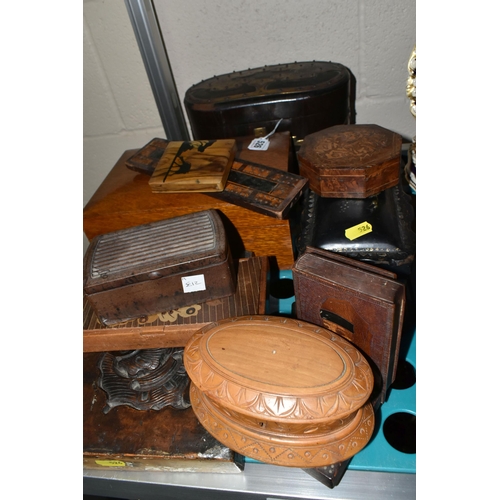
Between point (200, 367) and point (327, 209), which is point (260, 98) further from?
point (200, 367)

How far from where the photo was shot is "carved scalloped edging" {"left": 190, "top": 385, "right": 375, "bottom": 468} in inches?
27.4

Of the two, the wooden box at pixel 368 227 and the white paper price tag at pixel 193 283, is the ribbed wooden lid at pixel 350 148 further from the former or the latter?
the white paper price tag at pixel 193 283

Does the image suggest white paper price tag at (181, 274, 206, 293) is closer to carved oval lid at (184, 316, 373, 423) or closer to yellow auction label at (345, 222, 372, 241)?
carved oval lid at (184, 316, 373, 423)

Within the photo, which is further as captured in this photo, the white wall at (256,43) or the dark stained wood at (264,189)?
the white wall at (256,43)

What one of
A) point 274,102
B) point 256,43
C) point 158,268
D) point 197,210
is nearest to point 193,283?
Result: point 158,268

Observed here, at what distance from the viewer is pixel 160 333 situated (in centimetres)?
98

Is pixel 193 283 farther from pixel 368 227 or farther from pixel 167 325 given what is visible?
pixel 368 227

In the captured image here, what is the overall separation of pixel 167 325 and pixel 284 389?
0.41m

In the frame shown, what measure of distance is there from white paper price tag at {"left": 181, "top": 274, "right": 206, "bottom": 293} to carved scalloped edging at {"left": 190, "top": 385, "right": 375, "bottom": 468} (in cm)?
33

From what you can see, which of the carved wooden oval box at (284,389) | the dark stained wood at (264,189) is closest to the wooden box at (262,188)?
the dark stained wood at (264,189)

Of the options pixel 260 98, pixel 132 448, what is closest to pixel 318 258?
pixel 132 448

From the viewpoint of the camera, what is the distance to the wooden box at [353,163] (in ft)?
3.49

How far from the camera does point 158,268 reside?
36.2 inches

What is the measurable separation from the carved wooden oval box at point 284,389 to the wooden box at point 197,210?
440mm
